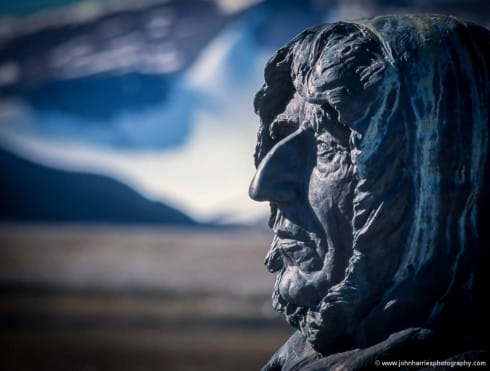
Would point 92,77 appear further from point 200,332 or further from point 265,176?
point 265,176

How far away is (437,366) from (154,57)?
7.12 metres

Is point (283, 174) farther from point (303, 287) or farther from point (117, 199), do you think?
point (117, 199)

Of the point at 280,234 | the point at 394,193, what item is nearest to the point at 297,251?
the point at 280,234

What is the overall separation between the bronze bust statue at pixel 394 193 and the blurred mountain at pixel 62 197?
22.5 feet

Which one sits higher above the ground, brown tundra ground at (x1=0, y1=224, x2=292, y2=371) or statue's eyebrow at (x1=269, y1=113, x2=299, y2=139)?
statue's eyebrow at (x1=269, y1=113, x2=299, y2=139)

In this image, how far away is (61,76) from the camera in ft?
26.6

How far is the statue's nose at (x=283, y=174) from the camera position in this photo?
0.97 meters

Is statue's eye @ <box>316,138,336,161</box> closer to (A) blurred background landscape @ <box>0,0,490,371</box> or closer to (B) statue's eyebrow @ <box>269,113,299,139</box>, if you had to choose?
(B) statue's eyebrow @ <box>269,113,299,139</box>

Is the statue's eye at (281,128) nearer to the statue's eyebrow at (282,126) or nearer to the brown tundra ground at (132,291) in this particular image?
the statue's eyebrow at (282,126)

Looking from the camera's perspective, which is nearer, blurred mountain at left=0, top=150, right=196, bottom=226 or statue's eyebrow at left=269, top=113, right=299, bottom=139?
statue's eyebrow at left=269, top=113, right=299, bottom=139

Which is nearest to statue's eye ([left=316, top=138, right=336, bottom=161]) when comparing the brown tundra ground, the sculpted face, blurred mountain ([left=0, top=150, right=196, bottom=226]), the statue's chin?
the sculpted face

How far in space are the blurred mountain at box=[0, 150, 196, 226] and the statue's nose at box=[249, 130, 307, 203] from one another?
268 inches

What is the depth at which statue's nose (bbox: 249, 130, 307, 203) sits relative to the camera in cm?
97

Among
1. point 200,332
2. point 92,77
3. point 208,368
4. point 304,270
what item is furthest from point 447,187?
point 92,77
